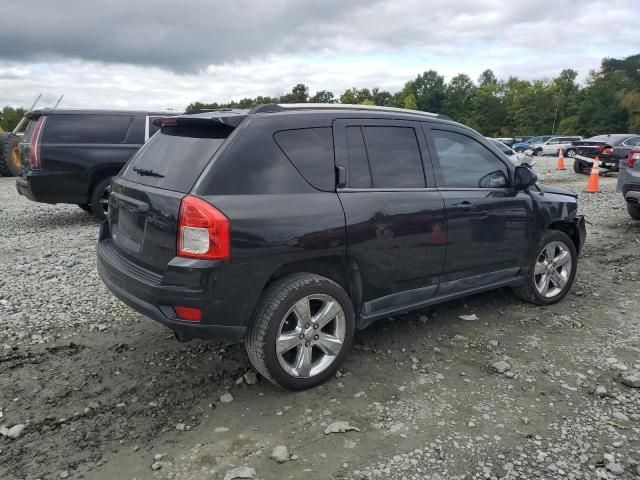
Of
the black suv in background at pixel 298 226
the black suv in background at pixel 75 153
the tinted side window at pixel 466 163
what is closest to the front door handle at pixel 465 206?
the black suv in background at pixel 298 226

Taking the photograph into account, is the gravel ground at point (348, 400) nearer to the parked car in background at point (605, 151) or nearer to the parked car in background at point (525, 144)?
the parked car in background at point (605, 151)

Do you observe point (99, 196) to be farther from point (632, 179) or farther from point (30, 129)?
point (632, 179)

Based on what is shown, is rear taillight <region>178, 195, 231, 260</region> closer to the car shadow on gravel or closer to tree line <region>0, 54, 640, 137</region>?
the car shadow on gravel

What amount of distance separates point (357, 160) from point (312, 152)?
1.19 feet

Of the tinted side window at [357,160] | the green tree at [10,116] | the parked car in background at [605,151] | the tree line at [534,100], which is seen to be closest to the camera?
the tinted side window at [357,160]

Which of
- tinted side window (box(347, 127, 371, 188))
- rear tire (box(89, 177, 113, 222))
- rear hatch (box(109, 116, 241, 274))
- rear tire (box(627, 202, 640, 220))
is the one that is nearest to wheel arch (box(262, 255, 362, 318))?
tinted side window (box(347, 127, 371, 188))

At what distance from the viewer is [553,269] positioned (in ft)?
16.1

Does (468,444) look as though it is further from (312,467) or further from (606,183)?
(606,183)

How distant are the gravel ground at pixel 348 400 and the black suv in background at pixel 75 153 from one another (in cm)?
357

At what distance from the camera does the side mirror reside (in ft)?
14.6

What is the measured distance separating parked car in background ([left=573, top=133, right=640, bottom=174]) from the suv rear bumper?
18120 mm

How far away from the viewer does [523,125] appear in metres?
80.2

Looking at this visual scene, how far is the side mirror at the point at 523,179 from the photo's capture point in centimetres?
446

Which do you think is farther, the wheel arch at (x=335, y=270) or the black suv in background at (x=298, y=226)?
the wheel arch at (x=335, y=270)
